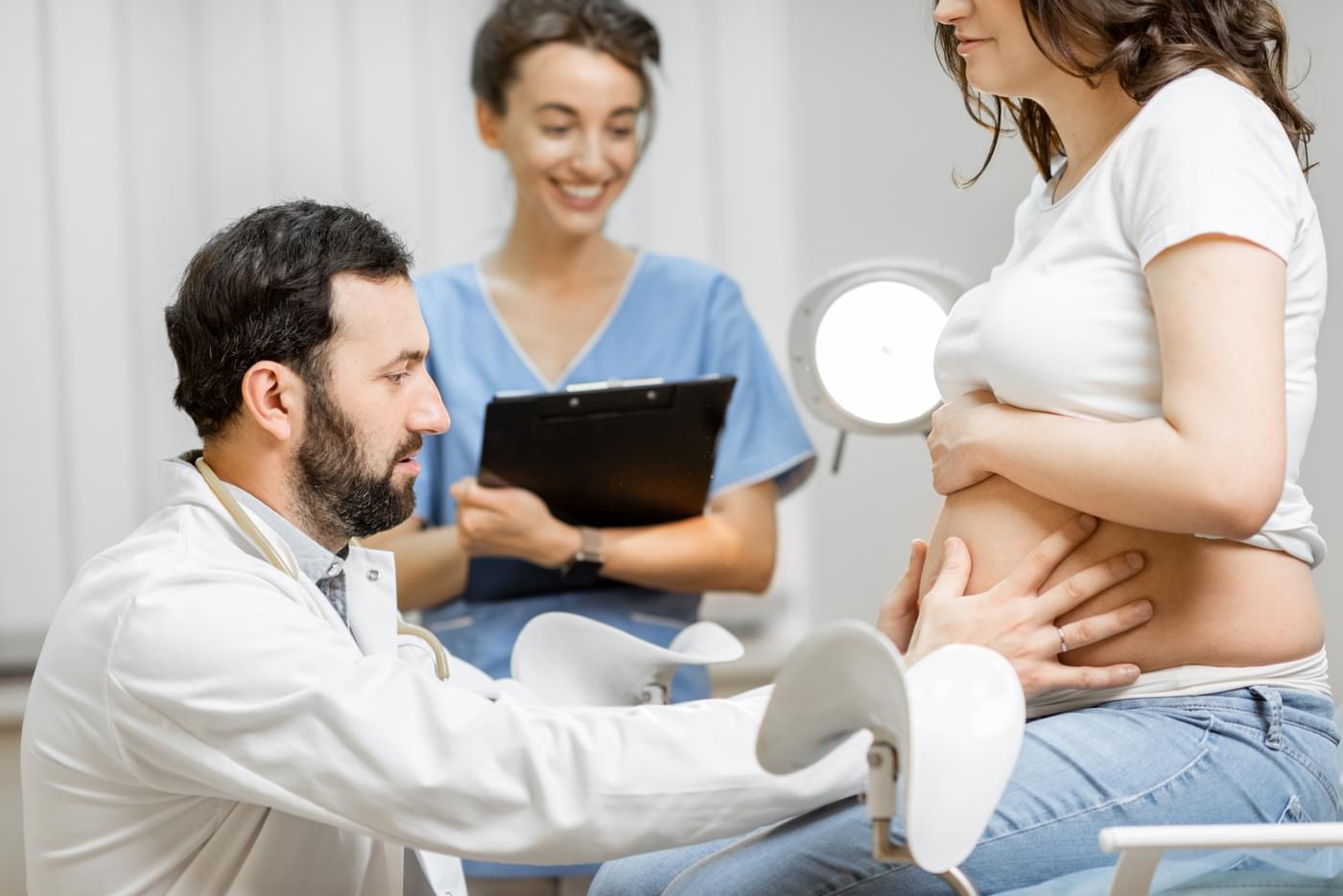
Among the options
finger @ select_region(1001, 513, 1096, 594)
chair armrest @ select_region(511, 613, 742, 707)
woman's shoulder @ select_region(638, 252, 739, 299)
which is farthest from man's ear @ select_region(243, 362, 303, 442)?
woman's shoulder @ select_region(638, 252, 739, 299)

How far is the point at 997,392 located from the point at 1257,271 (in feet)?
0.72

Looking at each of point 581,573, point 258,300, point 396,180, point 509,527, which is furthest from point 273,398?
point 396,180

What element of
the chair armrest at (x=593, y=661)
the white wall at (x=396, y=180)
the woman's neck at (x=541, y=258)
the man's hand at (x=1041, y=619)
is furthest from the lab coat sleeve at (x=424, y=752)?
the white wall at (x=396, y=180)

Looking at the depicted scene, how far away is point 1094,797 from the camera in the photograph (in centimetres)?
97

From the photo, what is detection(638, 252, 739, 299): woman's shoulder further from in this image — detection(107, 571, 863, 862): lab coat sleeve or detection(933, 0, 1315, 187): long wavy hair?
detection(107, 571, 863, 862): lab coat sleeve

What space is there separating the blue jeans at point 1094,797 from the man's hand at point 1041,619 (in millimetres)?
37

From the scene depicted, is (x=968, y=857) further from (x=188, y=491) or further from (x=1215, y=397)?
(x=188, y=491)

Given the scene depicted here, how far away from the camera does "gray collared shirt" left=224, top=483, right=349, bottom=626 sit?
1.18 meters

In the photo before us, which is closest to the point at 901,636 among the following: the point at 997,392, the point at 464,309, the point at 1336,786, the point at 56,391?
the point at 997,392

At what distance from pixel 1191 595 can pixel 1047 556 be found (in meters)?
0.11

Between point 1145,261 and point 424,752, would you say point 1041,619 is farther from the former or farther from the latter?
point 424,752

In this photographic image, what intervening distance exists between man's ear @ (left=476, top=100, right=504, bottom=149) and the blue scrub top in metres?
0.20

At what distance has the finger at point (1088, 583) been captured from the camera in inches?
40.2

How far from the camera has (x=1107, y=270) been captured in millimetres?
1028
